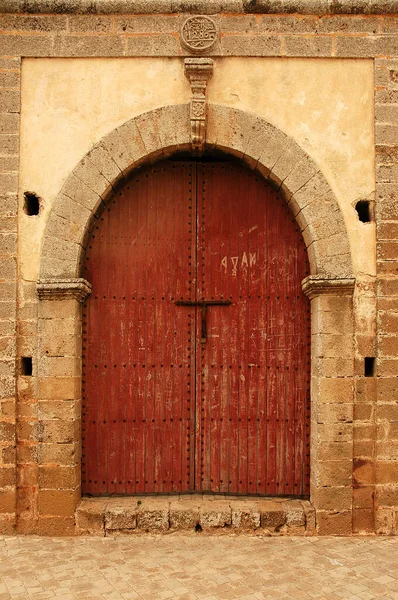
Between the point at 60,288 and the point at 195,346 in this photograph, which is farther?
the point at 195,346

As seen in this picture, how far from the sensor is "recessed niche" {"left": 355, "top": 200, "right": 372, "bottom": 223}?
4863mm

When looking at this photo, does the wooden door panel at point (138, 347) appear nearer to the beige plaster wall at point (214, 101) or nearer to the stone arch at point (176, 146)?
the stone arch at point (176, 146)

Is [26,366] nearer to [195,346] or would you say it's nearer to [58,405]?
[58,405]

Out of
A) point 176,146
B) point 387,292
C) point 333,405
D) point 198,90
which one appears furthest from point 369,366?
point 198,90

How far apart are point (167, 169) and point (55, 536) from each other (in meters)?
3.33

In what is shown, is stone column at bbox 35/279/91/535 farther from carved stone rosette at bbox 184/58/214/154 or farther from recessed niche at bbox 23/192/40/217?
carved stone rosette at bbox 184/58/214/154

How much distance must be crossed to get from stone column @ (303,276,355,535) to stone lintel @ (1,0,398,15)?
7.68ft

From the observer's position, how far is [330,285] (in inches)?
185

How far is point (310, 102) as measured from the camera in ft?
16.0

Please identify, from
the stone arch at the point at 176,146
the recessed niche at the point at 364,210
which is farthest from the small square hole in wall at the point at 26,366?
the recessed niche at the point at 364,210

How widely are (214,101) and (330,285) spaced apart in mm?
1890

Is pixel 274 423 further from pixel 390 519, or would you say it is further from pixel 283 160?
pixel 283 160

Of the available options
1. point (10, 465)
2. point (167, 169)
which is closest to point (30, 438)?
point (10, 465)

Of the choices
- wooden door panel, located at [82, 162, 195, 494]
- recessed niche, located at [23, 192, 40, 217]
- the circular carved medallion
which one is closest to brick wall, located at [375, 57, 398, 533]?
the circular carved medallion
